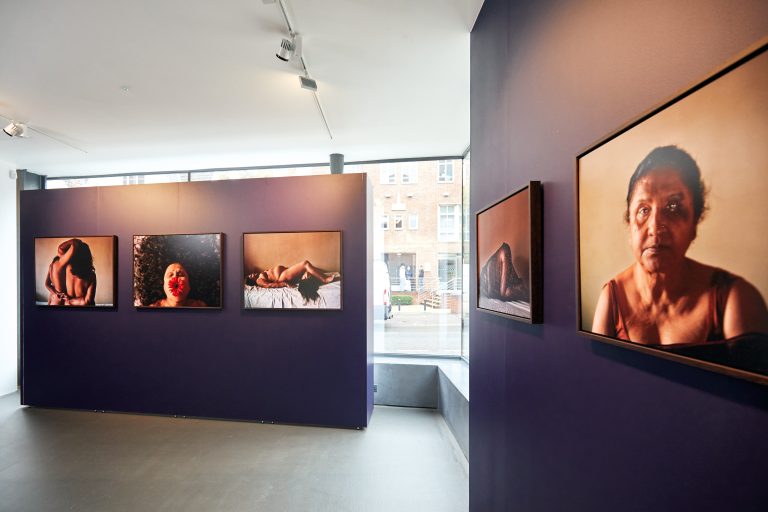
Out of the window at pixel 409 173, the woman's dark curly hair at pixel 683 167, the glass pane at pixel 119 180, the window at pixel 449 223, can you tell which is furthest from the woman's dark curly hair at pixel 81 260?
the woman's dark curly hair at pixel 683 167

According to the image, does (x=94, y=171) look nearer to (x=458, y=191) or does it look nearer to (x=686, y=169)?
(x=458, y=191)

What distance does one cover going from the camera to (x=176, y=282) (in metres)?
4.29

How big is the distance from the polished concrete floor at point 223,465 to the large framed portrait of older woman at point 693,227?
255cm

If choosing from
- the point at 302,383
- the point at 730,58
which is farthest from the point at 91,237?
the point at 730,58

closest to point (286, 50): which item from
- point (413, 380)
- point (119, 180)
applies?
point (413, 380)

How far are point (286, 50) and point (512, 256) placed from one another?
2.15 meters

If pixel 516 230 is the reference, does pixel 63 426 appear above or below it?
below

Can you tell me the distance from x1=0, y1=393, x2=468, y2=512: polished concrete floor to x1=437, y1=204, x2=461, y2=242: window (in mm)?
2497

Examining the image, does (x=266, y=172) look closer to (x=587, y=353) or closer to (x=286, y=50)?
(x=286, y=50)

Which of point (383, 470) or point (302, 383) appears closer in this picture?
point (383, 470)

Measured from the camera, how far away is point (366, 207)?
4012 millimetres

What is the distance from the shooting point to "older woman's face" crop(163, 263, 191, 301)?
427 centimetres

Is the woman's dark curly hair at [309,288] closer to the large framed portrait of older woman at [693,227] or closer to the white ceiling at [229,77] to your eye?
the white ceiling at [229,77]

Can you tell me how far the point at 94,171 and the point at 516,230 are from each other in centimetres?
712
